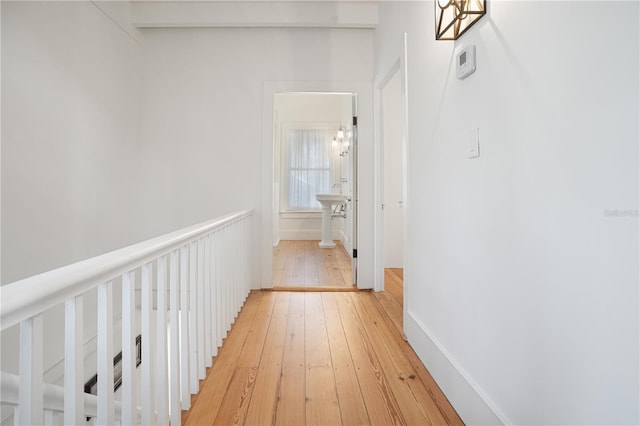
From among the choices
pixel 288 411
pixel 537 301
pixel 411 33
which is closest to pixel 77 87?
pixel 411 33

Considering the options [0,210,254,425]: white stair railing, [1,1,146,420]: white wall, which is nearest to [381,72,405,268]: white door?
[0,210,254,425]: white stair railing

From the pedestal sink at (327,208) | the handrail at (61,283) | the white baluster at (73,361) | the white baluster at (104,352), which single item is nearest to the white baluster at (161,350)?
the handrail at (61,283)

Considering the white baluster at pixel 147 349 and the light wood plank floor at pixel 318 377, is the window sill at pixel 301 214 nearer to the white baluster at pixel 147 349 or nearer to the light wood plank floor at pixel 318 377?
the light wood plank floor at pixel 318 377

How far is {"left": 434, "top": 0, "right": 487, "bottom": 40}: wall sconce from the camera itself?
1.26 metres

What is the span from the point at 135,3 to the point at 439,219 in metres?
3.34

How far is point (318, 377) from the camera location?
1638mm

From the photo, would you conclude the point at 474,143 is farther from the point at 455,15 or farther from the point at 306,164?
the point at 306,164

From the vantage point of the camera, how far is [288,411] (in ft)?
4.52

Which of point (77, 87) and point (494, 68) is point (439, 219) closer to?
point (494, 68)

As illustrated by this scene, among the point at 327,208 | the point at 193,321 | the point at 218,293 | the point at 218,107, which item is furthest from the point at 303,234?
the point at 193,321

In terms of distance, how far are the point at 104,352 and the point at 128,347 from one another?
0.14 m

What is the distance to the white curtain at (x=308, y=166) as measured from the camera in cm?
635

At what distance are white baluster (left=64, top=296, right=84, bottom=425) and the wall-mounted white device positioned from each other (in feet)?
4.94

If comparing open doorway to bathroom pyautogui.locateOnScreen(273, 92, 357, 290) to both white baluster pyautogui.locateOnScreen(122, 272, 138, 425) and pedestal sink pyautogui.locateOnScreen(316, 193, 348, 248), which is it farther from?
white baluster pyautogui.locateOnScreen(122, 272, 138, 425)
